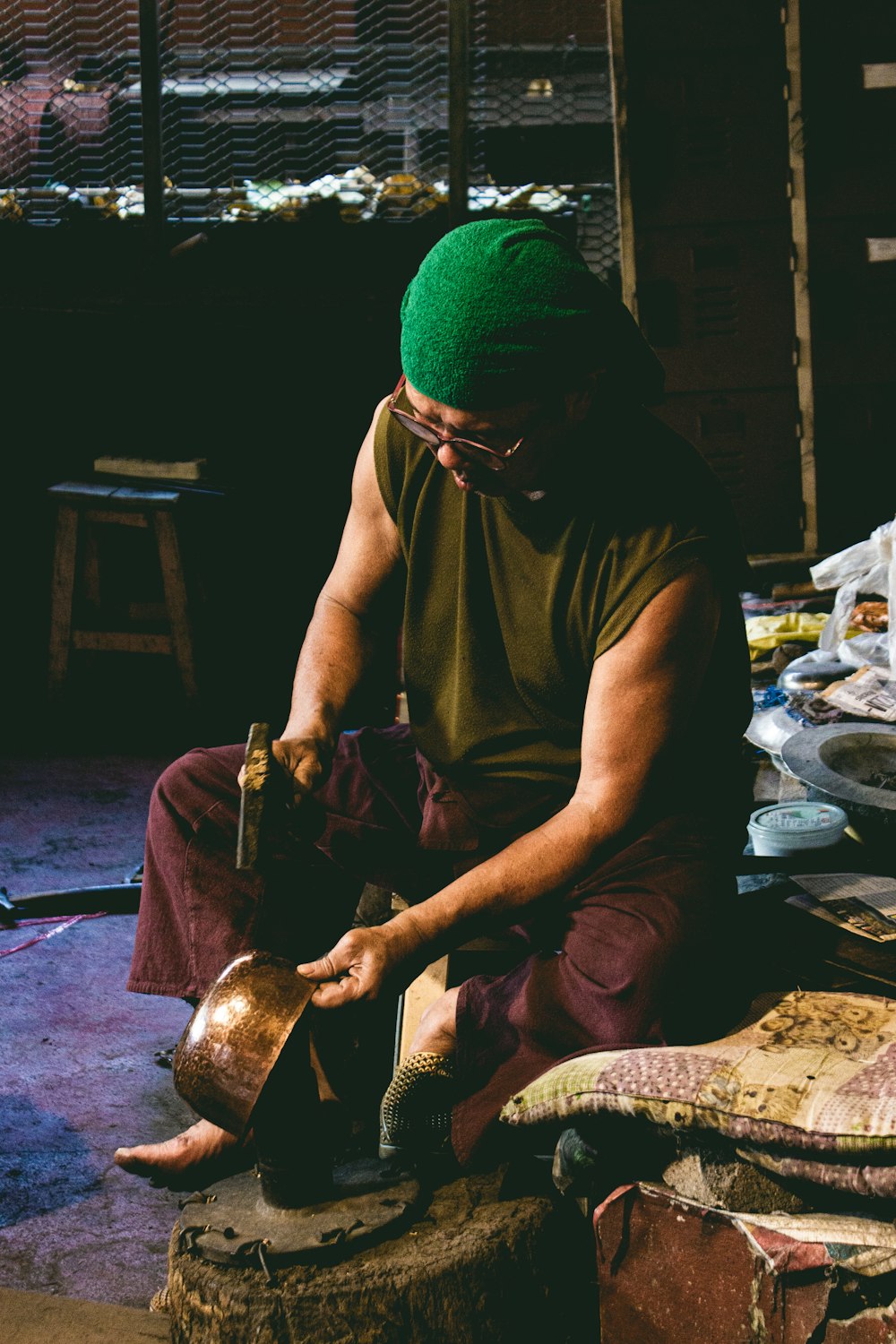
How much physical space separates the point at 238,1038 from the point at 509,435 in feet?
3.41

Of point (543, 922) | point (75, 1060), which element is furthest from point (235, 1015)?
point (75, 1060)

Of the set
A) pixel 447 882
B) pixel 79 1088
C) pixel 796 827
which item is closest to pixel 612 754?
pixel 447 882

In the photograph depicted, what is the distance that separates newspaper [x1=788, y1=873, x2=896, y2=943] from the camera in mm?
2312

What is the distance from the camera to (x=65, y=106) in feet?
19.2

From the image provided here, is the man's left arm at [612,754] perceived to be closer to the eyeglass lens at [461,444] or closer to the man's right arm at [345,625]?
the eyeglass lens at [461,444]

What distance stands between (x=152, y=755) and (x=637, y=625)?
143 inches

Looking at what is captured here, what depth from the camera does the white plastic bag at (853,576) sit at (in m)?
4.06

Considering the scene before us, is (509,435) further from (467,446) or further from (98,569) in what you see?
(98,569)

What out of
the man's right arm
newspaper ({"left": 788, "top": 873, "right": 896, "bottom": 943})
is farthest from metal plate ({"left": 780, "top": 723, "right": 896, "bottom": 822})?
the man's right arm

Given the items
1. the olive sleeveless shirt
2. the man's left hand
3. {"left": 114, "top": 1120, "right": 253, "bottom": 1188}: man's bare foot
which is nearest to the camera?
the man's left hand

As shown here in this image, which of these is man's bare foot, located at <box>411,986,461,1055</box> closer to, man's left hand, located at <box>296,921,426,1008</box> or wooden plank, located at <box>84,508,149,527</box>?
man's left hand, located at <box>296,921,426,1008</box>

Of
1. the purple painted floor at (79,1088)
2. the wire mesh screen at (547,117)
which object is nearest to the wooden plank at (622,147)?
the wire mesh screen at (547,117)

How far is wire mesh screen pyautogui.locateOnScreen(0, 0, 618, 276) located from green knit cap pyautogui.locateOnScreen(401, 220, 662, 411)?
3949mm

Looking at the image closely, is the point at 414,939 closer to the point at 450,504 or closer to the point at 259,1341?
the point at 259,1341
